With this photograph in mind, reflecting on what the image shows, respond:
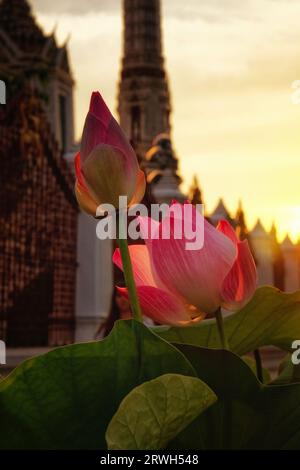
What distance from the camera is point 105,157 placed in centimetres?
60

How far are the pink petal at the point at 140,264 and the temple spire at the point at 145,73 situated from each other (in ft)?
112

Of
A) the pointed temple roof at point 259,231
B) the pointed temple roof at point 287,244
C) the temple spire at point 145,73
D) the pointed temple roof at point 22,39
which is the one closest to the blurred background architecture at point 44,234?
the pointed temple roof at point 259,231

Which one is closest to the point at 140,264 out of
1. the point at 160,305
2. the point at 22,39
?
the point at 160,305

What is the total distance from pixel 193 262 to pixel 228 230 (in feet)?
0.19

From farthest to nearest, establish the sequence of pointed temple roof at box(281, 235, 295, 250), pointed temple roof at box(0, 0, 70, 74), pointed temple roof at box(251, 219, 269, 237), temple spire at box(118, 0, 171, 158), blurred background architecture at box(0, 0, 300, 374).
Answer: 1. temple spire at box(118, 0, 171, 158)
2. pointed temple roof at box(0, 0, 70, 74)
3. pointed temple roof at box(281, 235, 295, 250)
4. pointed temple roof at box(251, 219, 269, 237)
5. blurred background architecture at box(0, 0, 300, 374)

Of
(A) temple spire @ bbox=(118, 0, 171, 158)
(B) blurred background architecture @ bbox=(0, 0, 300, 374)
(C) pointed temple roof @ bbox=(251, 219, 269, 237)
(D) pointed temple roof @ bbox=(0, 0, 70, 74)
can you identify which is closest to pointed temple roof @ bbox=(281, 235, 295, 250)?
(C) pointed temple roof @ bbox=(251, 219, 269, 237)

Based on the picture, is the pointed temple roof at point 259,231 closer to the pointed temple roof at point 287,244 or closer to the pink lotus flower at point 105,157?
the pointed temple roof at point 287,244

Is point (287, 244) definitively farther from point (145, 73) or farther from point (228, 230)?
point (145, 73)

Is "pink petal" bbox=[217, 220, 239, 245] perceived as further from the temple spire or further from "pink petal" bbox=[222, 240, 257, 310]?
the temple spire

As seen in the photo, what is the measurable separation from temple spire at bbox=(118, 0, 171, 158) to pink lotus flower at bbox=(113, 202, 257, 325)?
34159mm

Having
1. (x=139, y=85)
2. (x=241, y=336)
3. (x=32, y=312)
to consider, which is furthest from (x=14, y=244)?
(x=139, y=85)

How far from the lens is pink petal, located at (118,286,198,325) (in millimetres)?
634
